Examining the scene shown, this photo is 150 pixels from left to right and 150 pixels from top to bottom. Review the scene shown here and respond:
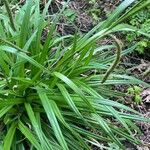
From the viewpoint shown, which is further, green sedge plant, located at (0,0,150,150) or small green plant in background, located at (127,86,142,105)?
small green plant in background, located at (127,86,142,105)

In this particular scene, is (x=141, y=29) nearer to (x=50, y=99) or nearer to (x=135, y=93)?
(x=135, y=93)

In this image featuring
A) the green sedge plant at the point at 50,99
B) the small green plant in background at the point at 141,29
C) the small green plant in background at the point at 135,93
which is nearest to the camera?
the green sedge plant at the point at 50,99

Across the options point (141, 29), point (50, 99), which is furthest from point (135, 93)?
point (50, 99)

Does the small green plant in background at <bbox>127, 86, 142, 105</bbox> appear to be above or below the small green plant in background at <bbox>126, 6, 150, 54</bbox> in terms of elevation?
below

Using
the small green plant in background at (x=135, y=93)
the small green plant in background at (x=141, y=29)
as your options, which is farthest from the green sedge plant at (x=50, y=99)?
the small green plant in background at (x=141, y=29)

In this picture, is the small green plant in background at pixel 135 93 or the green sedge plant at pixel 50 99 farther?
the small green plant in background at pixel 135 93

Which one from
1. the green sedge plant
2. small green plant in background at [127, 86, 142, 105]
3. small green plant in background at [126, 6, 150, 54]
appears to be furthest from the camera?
small green plant in background at [126, 6, 150, 54]

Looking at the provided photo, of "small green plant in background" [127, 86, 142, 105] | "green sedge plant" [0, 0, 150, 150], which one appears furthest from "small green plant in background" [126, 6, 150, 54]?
"green sedge plant" [0, 0, 150, 150]

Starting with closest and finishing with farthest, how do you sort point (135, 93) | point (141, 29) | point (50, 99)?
point (50, 99)
point (135, 93)
point (141, 29)

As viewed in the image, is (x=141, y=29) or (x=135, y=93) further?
(x=141, y=29)

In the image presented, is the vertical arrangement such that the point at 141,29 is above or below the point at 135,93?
above

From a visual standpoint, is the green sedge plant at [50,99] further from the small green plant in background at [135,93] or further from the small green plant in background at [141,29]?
the small green plant in background at [141,29]

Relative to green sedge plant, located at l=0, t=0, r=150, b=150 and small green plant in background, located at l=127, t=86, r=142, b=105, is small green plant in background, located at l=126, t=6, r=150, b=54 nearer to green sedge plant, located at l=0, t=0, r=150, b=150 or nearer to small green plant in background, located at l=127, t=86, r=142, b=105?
small green plant in background, located at l=127, t=86, r=142, b=105

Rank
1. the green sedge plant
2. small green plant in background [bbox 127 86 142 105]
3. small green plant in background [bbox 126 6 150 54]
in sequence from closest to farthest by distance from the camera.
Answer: the green sedge plant
small green plant in background [bbox 127 86 142 105]
small green plant in background [bbox 126 6 150 54]
